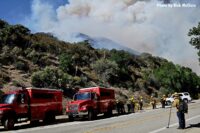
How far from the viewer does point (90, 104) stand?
107ft

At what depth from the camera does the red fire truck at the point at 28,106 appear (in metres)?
26.4

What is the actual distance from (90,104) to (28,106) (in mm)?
6132

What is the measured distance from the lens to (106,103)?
36500mm

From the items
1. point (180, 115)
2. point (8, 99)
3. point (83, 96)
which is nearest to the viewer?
point (180, 115)

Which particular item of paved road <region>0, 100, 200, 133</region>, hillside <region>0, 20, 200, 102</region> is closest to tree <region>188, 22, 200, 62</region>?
paved road <region>0, 100, 200, 133</region>

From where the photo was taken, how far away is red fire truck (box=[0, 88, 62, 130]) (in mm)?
26359

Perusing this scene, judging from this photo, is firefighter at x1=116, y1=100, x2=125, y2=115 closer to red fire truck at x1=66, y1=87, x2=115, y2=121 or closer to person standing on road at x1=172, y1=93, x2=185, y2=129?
red fire truck at x1=66, y1=87, x2=115, y2=121

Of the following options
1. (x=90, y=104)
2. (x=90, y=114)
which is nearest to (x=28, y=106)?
(x=90, y=114)

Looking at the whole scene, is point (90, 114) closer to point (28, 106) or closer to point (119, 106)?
point (28, 106)

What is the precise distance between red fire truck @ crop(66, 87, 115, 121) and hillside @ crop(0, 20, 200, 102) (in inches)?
508

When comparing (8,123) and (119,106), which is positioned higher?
(119,106)

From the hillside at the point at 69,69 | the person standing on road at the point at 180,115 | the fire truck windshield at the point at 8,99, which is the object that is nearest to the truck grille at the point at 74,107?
the fire truck windshield at the point at 8,99

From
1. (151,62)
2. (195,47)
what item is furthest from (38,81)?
(151,62)

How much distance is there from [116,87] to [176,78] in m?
19.3
